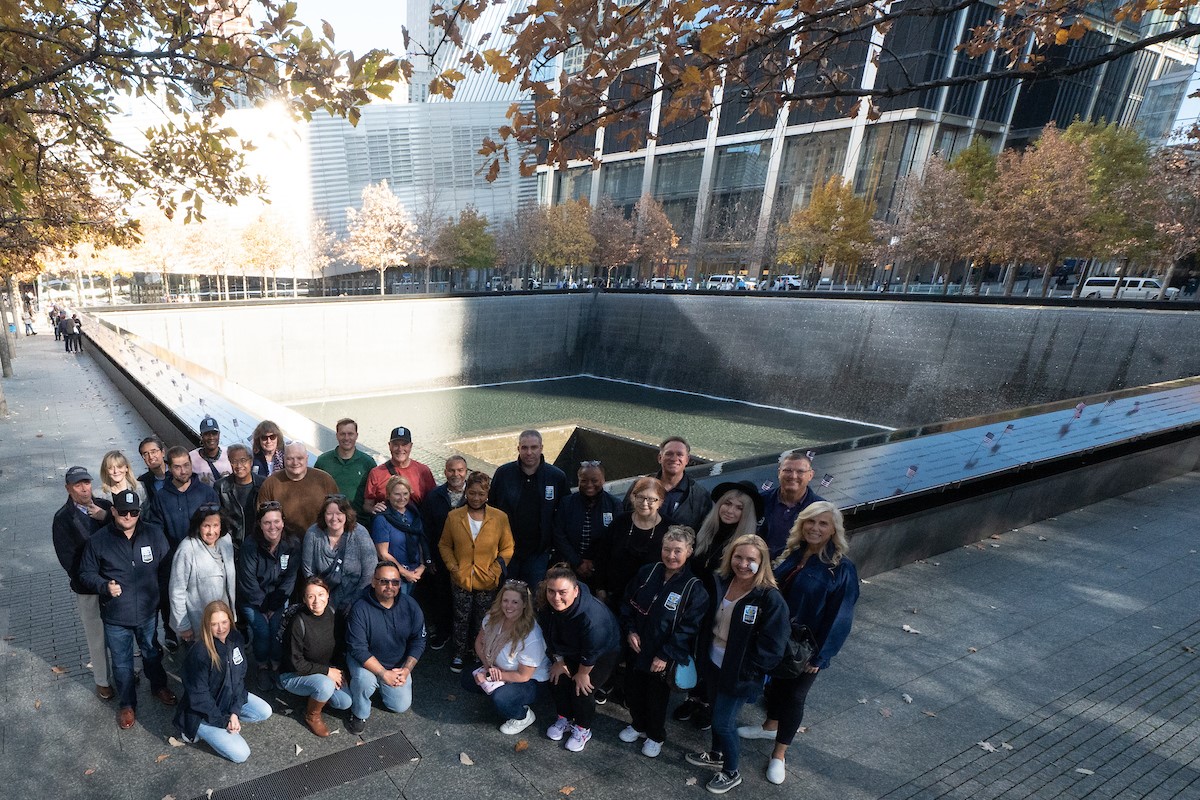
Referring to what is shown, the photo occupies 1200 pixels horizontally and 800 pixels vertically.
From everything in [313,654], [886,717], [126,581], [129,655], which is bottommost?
[886,717]

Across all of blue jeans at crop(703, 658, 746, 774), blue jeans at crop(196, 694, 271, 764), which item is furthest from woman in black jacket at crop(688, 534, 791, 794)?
blue jeans at crop(196, 694, 271, 764)

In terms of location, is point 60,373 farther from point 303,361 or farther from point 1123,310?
point 1123,310

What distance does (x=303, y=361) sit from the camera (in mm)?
24375

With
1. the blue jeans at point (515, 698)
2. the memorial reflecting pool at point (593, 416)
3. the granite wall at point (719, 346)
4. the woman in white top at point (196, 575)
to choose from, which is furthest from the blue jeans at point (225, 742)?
the granite wall at point (719, 346)

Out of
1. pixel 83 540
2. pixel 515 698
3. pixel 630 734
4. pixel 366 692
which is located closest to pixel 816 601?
pixel 630 734

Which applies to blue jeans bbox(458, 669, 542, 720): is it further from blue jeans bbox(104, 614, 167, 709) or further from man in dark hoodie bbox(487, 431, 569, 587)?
blue jeans bbox(104, 614, 167, 709)

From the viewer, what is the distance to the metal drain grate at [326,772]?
3352 mm

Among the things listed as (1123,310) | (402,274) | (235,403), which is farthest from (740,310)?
(402,274)

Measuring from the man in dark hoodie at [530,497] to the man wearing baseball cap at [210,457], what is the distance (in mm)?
2374

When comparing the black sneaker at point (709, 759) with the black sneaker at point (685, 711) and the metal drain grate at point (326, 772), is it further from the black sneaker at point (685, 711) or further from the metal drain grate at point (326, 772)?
the metal drain grate at point (326, 772)

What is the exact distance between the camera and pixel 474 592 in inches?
171

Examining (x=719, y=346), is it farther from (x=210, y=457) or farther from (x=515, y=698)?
(x=515, y=698)

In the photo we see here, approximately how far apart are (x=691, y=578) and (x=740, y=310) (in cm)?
2502

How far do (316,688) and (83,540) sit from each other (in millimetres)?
1726
